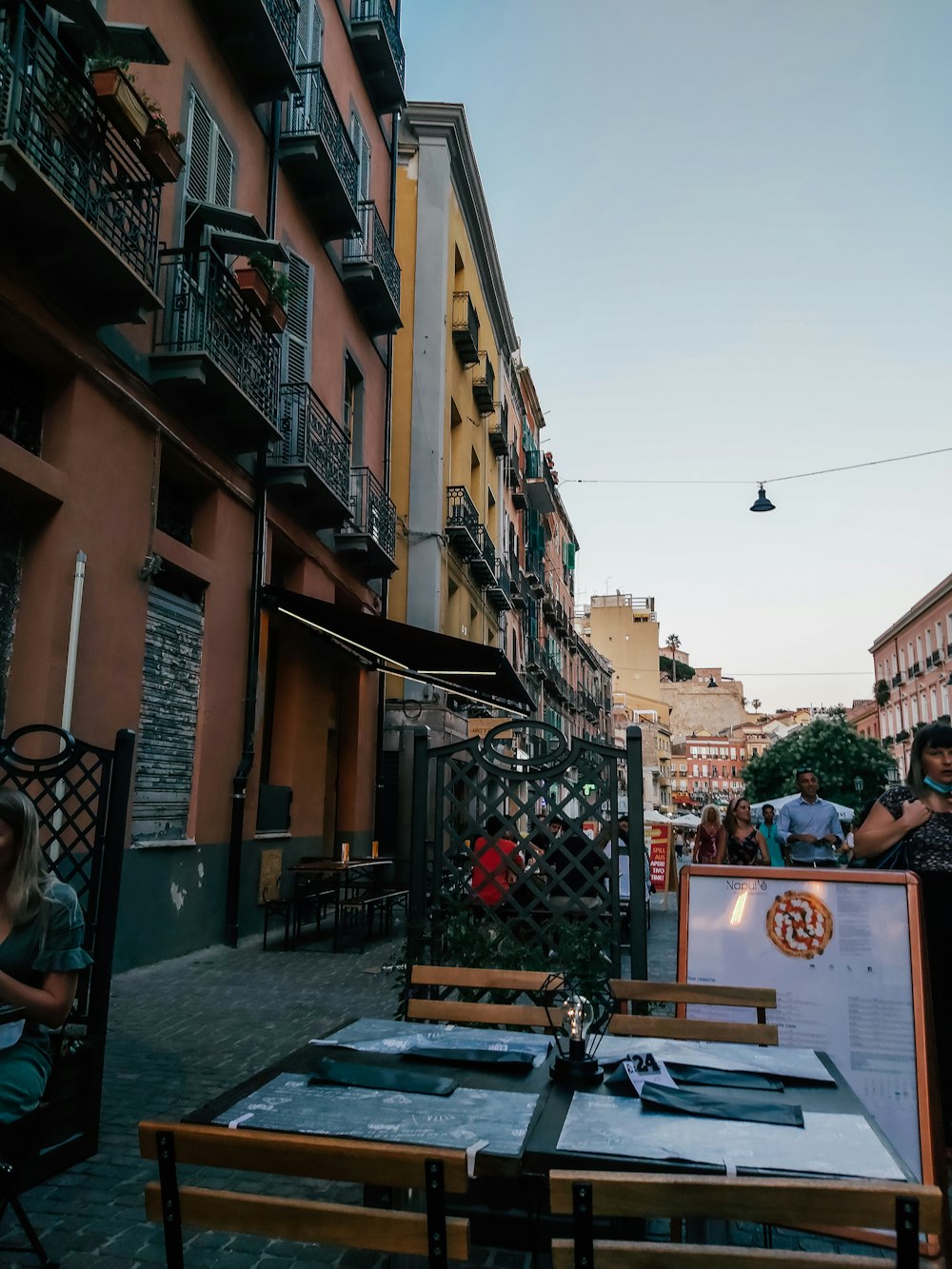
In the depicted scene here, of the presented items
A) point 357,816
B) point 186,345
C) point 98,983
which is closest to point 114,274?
point 186,345

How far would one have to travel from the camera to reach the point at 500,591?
26.1m

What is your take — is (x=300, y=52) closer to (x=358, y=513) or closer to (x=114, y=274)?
(x=358, y=513)

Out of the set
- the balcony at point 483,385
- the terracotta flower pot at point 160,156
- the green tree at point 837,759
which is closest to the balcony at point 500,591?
the balcony at point 483,385

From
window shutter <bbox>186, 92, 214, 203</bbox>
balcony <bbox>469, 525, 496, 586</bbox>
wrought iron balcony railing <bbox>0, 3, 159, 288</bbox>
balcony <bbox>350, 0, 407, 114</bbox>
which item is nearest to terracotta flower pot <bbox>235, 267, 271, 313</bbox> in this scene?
window shutter <bbox>186, 92, 214, 203</bbox>

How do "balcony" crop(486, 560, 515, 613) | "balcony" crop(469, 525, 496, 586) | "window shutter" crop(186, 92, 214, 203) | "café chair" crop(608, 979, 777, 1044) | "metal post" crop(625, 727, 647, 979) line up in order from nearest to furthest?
"café chair" crop(608, 979, 777, 1044) < "metal post" crop(625, 727, 647, 979) < "window shutter" crop(186, 92, 214, 203) < "balcony" crop(469, 525, 496, 586) < "balcony" crop(486, 560, 515, 613)

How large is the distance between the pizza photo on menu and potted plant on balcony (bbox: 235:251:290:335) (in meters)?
8.66

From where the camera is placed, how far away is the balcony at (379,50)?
1598 cm

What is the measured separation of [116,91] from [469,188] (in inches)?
663

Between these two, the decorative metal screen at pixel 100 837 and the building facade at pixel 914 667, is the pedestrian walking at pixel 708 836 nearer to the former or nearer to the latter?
the decorative metal screen at pixel 100 837

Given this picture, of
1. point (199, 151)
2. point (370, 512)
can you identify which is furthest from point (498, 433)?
point (199, 151)

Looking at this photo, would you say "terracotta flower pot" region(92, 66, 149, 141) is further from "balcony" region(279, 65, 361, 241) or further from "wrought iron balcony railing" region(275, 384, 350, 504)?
"balcony" region(279, 65, 361, 241)

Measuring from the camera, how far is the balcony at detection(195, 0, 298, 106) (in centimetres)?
1066

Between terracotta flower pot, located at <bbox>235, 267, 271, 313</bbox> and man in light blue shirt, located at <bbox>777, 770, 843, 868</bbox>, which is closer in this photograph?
terracotta flower pot, located at <bbox>235, 267, 271, 313</bbox>

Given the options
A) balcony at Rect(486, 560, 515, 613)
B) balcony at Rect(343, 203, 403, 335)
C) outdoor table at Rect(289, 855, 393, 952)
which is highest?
balcony at Rect(343, 203, 403, 335)
